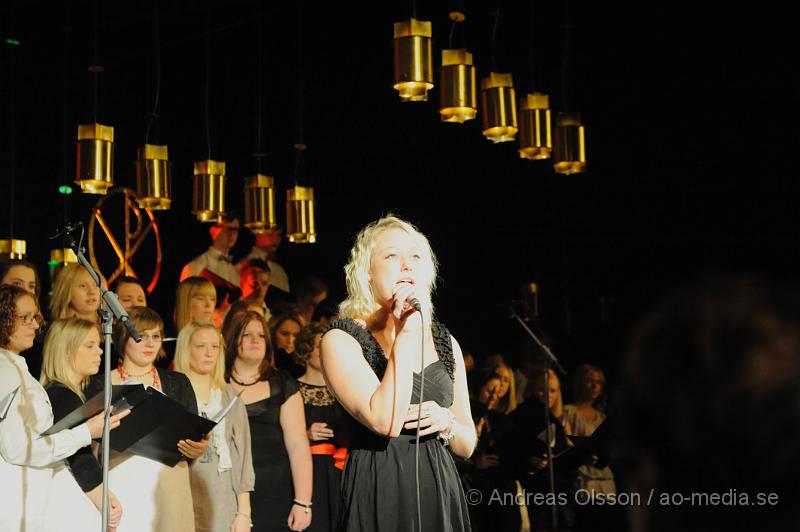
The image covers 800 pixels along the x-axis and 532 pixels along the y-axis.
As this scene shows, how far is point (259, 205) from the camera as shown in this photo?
7.73m

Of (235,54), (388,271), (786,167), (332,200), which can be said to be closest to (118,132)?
(235,54)

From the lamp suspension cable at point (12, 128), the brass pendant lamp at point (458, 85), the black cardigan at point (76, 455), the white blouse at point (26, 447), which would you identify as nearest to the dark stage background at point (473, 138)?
the lamp suspension cable at point (12, 128)

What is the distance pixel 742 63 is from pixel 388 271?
7.01m

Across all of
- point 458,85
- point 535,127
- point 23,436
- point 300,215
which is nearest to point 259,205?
point 300,215

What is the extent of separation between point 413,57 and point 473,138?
4.98m

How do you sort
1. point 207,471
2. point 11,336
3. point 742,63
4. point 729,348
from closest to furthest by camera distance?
point 729,348 → point 11,336 → point 207,471 → point 742,63

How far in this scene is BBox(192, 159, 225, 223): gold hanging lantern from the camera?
7.14 meters

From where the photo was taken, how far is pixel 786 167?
30.6 ft

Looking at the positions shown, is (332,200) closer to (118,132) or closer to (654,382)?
(118,132)

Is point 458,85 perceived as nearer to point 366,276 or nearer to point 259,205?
point 259,205

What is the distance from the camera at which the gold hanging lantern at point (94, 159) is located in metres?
5.98

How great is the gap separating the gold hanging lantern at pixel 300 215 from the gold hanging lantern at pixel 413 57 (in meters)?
2.91

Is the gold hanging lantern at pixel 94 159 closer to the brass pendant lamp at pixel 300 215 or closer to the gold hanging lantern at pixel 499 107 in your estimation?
the brass pendant lamp at pixel 300 215

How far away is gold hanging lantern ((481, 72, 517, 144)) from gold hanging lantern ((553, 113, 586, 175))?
80 centimetres
